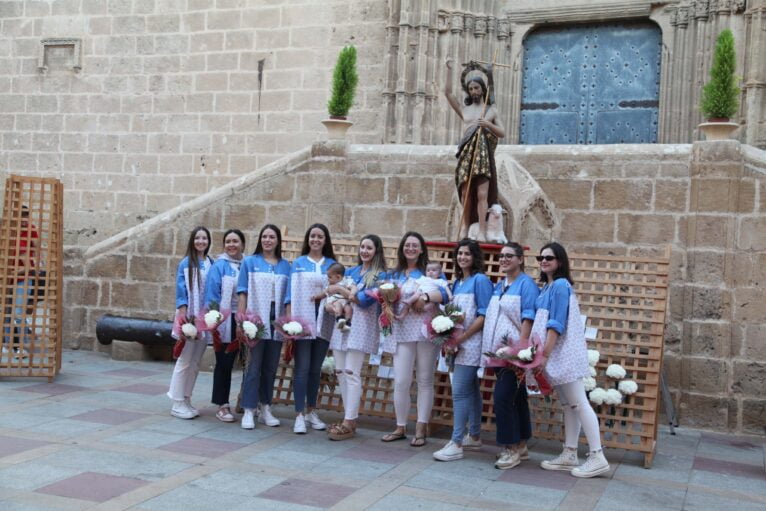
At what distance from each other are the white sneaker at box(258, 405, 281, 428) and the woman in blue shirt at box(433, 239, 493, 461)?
5.16ft

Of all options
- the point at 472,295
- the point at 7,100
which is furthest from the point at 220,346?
the point at 7,100

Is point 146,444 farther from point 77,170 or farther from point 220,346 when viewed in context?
point 77,170

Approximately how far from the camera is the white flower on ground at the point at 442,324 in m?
6.38

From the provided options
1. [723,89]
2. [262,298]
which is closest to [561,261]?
[262,298]

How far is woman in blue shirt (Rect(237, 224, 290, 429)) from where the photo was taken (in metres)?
7.18

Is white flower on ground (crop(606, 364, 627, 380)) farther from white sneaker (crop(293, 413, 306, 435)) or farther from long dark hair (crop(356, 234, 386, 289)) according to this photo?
white sneaker (crop(293, 413, 306, 435))

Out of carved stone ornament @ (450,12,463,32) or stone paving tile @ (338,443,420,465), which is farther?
carved stone ornament @ (450,12,463,32)

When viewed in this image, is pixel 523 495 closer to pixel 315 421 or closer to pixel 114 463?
pixel 315 421

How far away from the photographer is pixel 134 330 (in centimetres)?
1051

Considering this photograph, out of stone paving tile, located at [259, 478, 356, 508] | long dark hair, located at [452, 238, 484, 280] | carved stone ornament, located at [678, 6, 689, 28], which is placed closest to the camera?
stone paving tile, located at [259, 478, 356, 508]

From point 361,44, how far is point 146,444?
360 inches

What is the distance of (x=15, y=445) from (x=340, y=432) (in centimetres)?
241

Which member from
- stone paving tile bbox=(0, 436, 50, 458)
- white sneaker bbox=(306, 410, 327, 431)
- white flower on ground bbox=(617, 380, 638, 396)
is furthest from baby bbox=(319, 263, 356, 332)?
stone paving tile bbox=(0, 436, 50, 458)

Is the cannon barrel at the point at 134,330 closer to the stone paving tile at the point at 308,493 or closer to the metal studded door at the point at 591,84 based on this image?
the stone paving tile at the point at 308,493
